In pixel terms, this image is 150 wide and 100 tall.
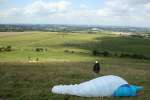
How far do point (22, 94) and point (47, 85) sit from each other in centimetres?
260

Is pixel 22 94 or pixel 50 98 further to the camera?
pixel 22 94

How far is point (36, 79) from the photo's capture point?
1742 cm

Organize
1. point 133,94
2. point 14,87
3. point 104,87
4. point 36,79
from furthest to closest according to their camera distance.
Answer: point 36,79
point 14,87
point 133,94
point 104,87

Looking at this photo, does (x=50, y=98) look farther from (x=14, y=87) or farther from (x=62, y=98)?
(x=14, y=87)

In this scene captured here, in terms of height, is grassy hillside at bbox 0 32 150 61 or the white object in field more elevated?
the white object in field

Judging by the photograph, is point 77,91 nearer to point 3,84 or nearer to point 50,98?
point 50,98

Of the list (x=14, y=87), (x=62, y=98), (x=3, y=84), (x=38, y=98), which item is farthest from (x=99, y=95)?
(x=3, y=84)

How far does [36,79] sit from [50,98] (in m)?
5.32

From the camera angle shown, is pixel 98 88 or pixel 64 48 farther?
pixel 64 48

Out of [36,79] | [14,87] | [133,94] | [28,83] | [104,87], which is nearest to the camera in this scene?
[104,87]

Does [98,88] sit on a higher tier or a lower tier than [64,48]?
higher

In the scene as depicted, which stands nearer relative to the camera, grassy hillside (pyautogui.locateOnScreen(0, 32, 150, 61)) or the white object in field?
the white object in field

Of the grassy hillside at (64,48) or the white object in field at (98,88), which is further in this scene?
the grassy hillside at (64,48)

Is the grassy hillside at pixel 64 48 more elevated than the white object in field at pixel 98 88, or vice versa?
the white object in field at pixel 98 88
